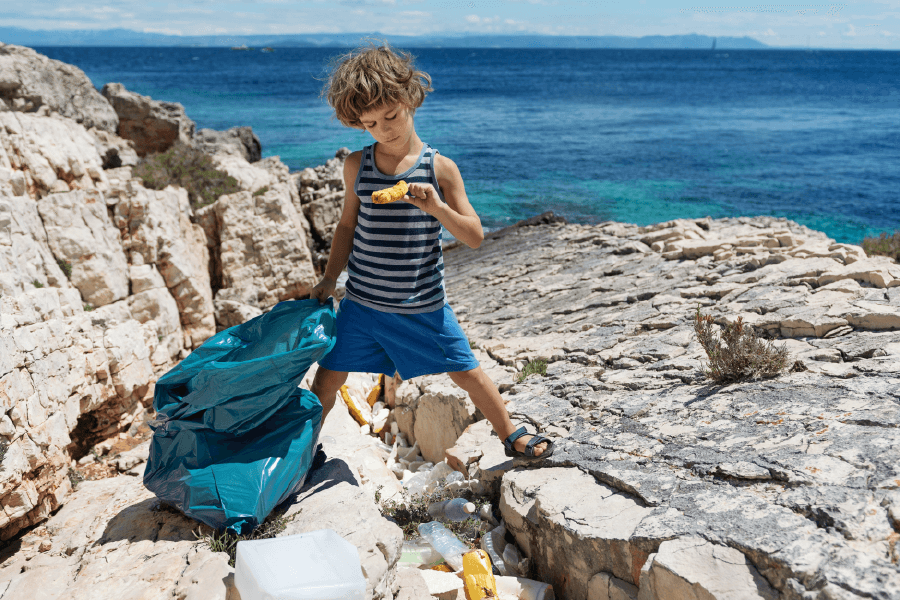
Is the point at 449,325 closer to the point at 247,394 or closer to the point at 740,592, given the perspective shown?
the point at 247,394

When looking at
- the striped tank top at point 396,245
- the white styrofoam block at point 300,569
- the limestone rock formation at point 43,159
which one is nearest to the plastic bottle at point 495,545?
the white styrofoam block at point 300,569

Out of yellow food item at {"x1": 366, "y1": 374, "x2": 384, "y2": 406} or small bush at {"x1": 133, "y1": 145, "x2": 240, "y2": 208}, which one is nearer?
yellow food item at {"x1": 366, "y1": 374, "x2": 384, "y2": 406}

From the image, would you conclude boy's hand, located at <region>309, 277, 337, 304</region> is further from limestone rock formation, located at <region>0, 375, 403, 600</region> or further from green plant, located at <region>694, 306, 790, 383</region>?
green plant, located at <region>694, 306, 790, 383</region>

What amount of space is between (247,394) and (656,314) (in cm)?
378

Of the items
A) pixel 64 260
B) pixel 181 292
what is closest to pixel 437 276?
pixel 64 260

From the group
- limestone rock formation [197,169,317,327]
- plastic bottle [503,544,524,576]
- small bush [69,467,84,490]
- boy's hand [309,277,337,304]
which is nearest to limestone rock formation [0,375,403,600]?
plastic bottle [503,544,524,576]

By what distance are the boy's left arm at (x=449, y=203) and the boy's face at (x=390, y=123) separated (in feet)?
0.68

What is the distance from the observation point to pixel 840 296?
452 centimetres

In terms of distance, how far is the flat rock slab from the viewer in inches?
80.9

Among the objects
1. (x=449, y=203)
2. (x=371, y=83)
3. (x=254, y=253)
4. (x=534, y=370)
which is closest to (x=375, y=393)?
(x=534, y=370)

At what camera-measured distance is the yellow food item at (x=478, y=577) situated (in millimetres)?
2662

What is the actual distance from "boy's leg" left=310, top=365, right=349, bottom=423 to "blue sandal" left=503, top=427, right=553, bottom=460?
0.94 meters

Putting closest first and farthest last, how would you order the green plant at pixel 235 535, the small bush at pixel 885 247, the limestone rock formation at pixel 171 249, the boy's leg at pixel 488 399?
the green plant at pixel 235 535
the boy's leg at pixel 488 399
the limestone rock formation at pixel 171 249
the small bush at pixel 885 247

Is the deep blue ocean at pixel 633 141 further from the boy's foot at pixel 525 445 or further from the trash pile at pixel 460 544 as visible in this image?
the trash pile at pixel 460 544
